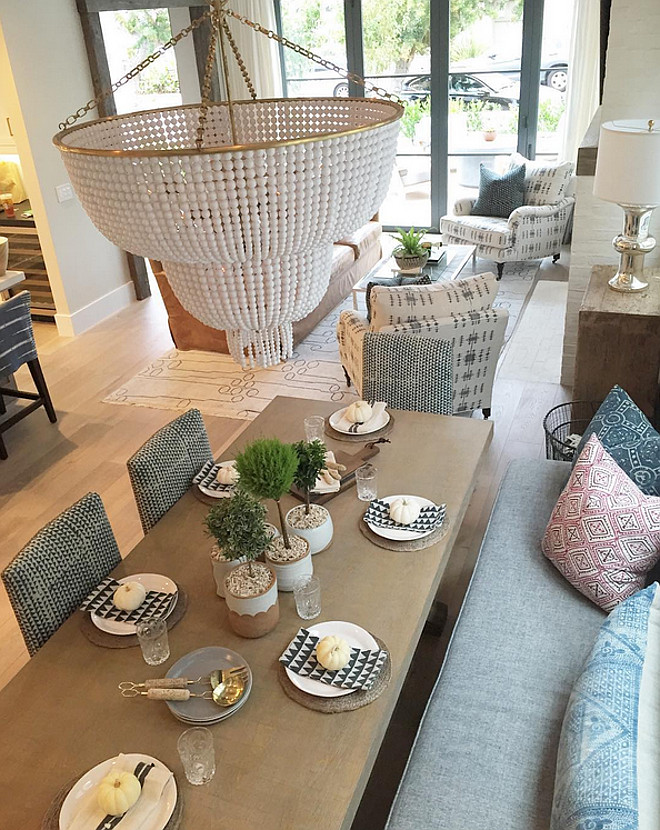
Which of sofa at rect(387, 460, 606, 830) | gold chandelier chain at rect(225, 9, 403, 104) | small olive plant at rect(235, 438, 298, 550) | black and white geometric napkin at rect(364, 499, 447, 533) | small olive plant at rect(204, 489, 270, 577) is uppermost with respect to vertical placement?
gold chandelier chain at rect(225, 9, 403, 104)

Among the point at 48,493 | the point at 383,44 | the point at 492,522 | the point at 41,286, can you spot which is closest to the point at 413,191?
the point at 383,44

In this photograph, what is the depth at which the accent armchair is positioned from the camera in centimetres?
639

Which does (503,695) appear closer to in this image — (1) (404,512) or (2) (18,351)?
(1) (404,512)

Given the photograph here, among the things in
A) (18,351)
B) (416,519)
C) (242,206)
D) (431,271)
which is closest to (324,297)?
(431,271)

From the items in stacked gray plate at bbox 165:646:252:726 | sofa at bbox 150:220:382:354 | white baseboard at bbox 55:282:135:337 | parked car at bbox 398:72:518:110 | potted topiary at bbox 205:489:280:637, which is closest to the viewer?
stacked gray plate at bbox 165:646:252:726

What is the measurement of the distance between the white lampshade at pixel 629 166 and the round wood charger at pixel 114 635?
105 inches

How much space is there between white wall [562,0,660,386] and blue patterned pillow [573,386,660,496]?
1.81m

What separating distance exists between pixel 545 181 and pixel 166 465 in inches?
201

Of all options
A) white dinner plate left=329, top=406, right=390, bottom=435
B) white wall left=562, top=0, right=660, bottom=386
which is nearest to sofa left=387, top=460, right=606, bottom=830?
white dinner plate left=329, top=406, right=390, bottom=435

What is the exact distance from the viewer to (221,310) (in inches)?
60.0

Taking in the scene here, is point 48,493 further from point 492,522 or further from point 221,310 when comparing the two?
point 221,310

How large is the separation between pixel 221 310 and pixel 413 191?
6.99 metres

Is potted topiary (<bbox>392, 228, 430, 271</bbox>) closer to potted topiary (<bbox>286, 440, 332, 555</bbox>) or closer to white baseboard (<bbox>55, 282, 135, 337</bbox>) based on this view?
white baseboard (<bbox>55, 282, 135, 337</bbox>)

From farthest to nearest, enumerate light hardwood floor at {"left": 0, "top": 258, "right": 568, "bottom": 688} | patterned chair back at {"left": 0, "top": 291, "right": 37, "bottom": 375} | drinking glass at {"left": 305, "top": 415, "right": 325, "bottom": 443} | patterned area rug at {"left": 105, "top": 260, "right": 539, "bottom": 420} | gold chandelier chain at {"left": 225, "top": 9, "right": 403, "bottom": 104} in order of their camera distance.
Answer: patterned area rug at {"left": 105, "top": 260, "right": 539, "bottom": 420}
patterned chair back at {"left": 0, "top": 291, "right": 37, "bottom": 375}
light hardwood floor at {"left": 0, "top": 258, "right": 568, "bottom": 688}
drinking glass at {"left": 305, "top": 415, "right": 325, "bottom": 443}
gold chandelier chain at {"left": 225, "top": 9, "right": 403, "bottom": 104}
